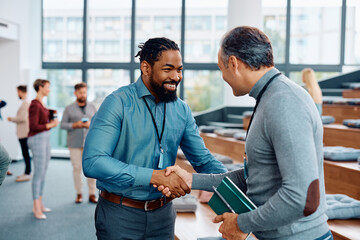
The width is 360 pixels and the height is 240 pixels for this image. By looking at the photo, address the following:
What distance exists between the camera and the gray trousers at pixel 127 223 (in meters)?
1.78

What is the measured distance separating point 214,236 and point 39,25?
818 cm

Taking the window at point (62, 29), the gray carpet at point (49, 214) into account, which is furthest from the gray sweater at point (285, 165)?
the window at point (62, 29)

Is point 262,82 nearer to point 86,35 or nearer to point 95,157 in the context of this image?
point 95,157

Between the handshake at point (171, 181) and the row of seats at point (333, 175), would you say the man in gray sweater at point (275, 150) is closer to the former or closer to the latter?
the handshake at point (171, 181)

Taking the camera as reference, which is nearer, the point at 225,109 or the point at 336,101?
the point at 336,101

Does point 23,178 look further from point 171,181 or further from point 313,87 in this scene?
point 171,181

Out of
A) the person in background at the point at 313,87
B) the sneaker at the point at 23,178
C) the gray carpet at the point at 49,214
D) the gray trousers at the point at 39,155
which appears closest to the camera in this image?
the gray carpet at the point at 49,214

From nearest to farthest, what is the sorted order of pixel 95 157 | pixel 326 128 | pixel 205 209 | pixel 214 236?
pixel 95 157 < pixel 214 236 < pixel 205 209 < pixel 326 128

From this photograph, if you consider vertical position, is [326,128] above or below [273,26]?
below

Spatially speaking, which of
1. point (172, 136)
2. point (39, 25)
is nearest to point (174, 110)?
point (172, 136)

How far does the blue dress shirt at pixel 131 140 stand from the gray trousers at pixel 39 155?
2.87 m

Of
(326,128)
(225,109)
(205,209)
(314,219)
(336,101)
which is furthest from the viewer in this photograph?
(225,109)

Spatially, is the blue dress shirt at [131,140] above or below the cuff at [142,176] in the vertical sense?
above

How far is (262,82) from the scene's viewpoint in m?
1.36
